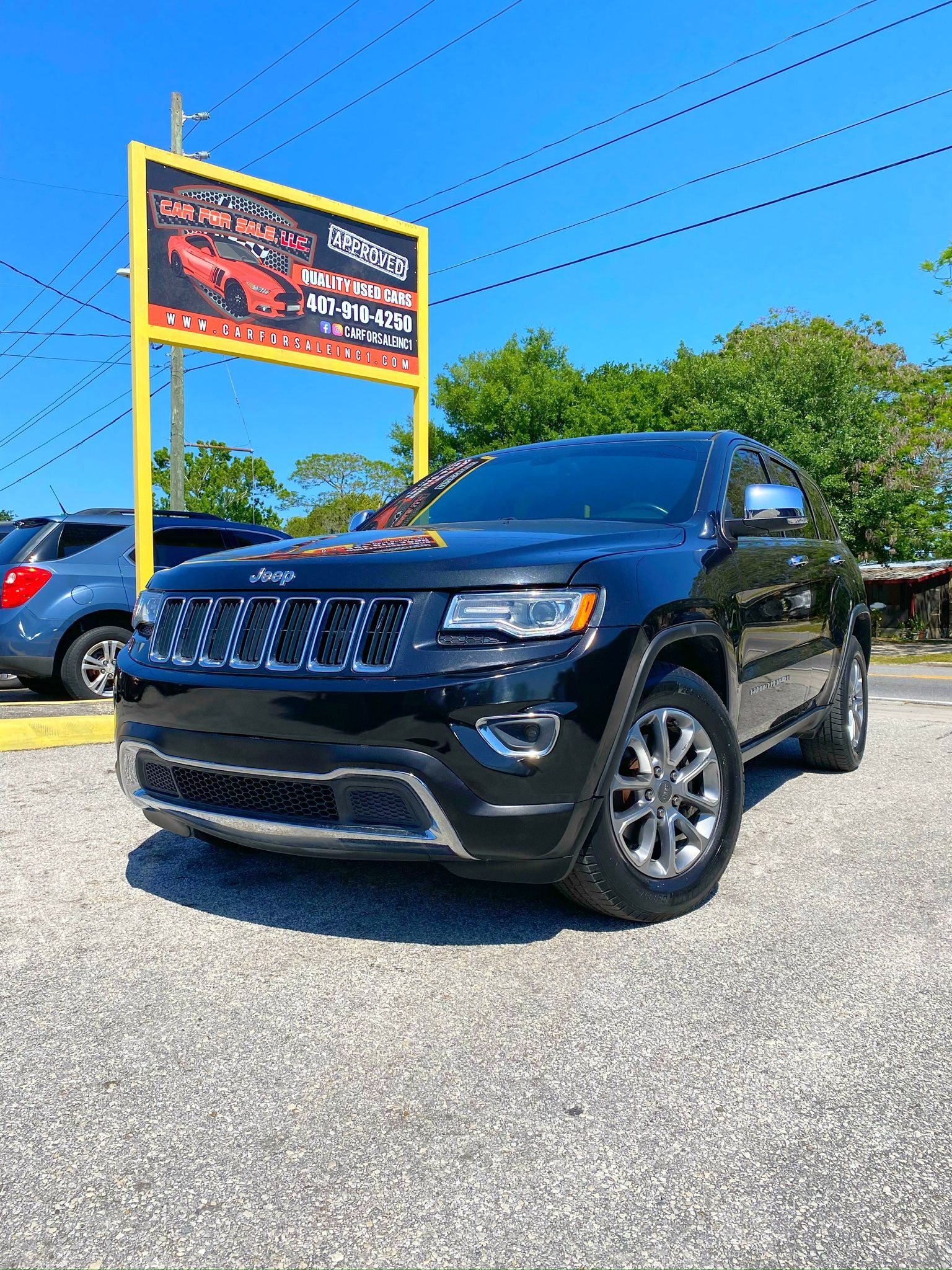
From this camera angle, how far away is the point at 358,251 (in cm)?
1094

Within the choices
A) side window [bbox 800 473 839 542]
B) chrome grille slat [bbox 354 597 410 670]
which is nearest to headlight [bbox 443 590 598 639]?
chrome grille slat [bbox 354 597 410 670]

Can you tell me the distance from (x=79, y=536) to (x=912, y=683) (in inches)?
392

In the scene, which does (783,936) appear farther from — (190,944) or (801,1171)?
(190,944)

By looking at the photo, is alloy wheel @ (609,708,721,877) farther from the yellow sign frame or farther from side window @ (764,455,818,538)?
the yellow sign frame

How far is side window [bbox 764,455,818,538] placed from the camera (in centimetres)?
495

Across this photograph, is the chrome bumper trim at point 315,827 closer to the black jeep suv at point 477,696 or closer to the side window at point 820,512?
the black jeep suv at point 477,696

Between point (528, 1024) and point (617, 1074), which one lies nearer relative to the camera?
point (617, 1074)

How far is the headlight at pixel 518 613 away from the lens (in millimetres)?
2734

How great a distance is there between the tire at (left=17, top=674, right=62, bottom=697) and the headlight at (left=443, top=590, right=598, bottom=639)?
252 inches

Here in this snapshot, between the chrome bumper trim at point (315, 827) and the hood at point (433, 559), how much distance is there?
54cm

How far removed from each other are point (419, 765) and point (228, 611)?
→ 2.97 ft

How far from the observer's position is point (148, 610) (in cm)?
350

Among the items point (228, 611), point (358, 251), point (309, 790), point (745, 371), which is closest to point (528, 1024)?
point (309, 790)

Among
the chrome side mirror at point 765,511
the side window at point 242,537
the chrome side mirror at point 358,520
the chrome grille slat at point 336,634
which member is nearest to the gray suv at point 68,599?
the side window at point 242,537
